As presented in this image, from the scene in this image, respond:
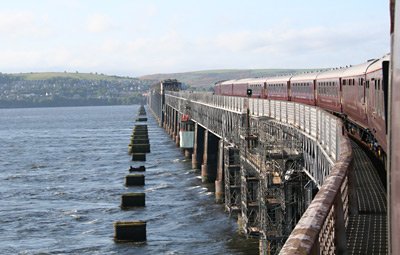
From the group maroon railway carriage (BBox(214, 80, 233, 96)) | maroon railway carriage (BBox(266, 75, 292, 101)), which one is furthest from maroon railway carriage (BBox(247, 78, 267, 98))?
maroon railway carriage (BBox(214, 80, 233, 96))

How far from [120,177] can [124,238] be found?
3567cm

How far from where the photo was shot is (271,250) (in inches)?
1496

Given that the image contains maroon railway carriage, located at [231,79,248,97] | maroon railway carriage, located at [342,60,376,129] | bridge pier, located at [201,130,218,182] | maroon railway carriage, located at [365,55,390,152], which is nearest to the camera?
maroon railway carriage, located at [365,55,390,152]

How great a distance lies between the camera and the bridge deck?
9895mm

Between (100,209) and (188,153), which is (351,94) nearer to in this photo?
(100,209)

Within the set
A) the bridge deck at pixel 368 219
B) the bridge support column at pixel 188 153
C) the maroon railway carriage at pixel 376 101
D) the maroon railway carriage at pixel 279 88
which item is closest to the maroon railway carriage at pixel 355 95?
the maroon railway carriage at pixel 376 101

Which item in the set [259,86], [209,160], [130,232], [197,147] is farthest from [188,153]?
[130,232]

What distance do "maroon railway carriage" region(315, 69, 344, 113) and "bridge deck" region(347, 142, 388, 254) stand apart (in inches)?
1021

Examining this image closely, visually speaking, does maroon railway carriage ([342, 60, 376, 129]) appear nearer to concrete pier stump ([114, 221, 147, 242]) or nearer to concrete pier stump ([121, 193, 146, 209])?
concrete pier stump ([114, 221, 147, 242])

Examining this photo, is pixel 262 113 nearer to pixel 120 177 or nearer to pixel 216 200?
pixel 216 200

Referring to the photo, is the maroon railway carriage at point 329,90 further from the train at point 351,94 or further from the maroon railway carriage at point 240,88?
the maroon railway carriage at point 240,88

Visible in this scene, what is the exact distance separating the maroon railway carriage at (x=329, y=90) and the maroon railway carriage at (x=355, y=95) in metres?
1.31

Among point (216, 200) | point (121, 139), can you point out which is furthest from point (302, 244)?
point (121, 139)

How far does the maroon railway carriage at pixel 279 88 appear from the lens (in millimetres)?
64300
